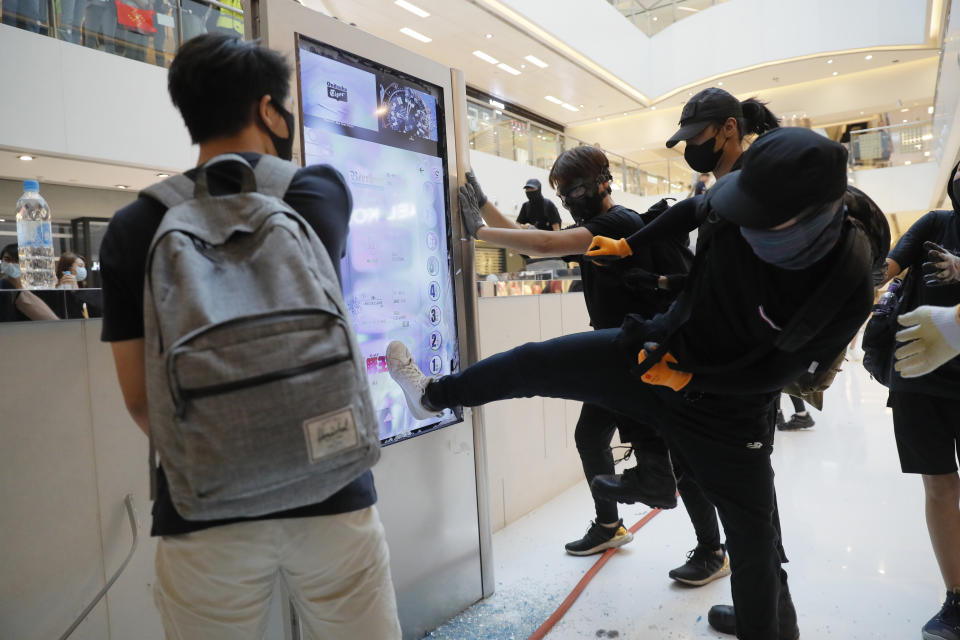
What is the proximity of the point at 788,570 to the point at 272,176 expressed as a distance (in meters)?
2.27

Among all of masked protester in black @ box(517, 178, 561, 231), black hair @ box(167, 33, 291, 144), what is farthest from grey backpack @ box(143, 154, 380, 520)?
masked protester in black @ box(517, 178, 561, 231)

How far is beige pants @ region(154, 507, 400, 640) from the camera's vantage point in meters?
0.80

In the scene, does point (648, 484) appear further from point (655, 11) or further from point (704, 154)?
point (655, 11)

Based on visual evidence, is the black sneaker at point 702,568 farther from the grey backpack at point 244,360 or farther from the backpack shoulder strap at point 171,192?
the backpack shoulder strap at point 171,192

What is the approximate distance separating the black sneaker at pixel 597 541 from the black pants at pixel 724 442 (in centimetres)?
99

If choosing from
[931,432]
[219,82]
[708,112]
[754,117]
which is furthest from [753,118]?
[219,82]

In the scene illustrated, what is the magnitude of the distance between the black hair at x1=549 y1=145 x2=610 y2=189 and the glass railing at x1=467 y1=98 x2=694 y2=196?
19.8 ft

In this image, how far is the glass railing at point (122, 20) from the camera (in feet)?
16.4

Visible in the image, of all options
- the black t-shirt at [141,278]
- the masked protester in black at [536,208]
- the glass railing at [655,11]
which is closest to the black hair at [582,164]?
the masked protester in black at [536,208]

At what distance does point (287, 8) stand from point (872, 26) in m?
13.4

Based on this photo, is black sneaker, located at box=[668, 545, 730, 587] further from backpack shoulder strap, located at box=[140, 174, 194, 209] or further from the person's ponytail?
backpack shoulder strap, located at box=[140, 174, 194, 209]

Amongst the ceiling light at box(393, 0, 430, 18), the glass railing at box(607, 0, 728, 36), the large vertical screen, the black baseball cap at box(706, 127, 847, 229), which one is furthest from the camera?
the glass railing at box(607, 0, 728, 36)

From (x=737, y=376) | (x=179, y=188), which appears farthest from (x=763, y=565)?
(x=179, y=188)

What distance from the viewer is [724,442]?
4.55 feet
